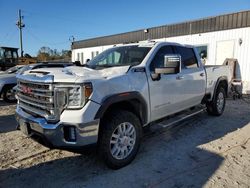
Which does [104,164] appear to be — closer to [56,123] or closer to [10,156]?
[56,123]

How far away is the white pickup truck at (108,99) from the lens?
335 centimetres

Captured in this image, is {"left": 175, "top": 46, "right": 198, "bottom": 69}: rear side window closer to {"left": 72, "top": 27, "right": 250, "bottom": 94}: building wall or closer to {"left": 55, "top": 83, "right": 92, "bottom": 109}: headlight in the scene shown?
{"left": 55, "top": 83, "right": 92, "bottom": 109}: headlight

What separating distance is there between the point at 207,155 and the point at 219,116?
321cm

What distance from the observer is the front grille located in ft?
11.4

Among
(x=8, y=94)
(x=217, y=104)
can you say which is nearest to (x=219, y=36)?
(x=217, y=104)

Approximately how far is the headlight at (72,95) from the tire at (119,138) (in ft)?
1.79

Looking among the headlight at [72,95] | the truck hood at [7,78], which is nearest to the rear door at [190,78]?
the headlight at [72,95]

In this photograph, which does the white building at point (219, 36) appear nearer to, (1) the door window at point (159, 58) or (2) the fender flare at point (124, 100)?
(1) the door window at point (159, 58)

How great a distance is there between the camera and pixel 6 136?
221 inches

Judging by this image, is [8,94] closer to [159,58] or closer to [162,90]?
[159,58]

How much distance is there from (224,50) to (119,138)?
1127cm

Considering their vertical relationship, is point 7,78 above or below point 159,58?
below

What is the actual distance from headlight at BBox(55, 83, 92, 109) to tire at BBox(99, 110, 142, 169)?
21.4 inches

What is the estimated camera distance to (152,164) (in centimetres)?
409
